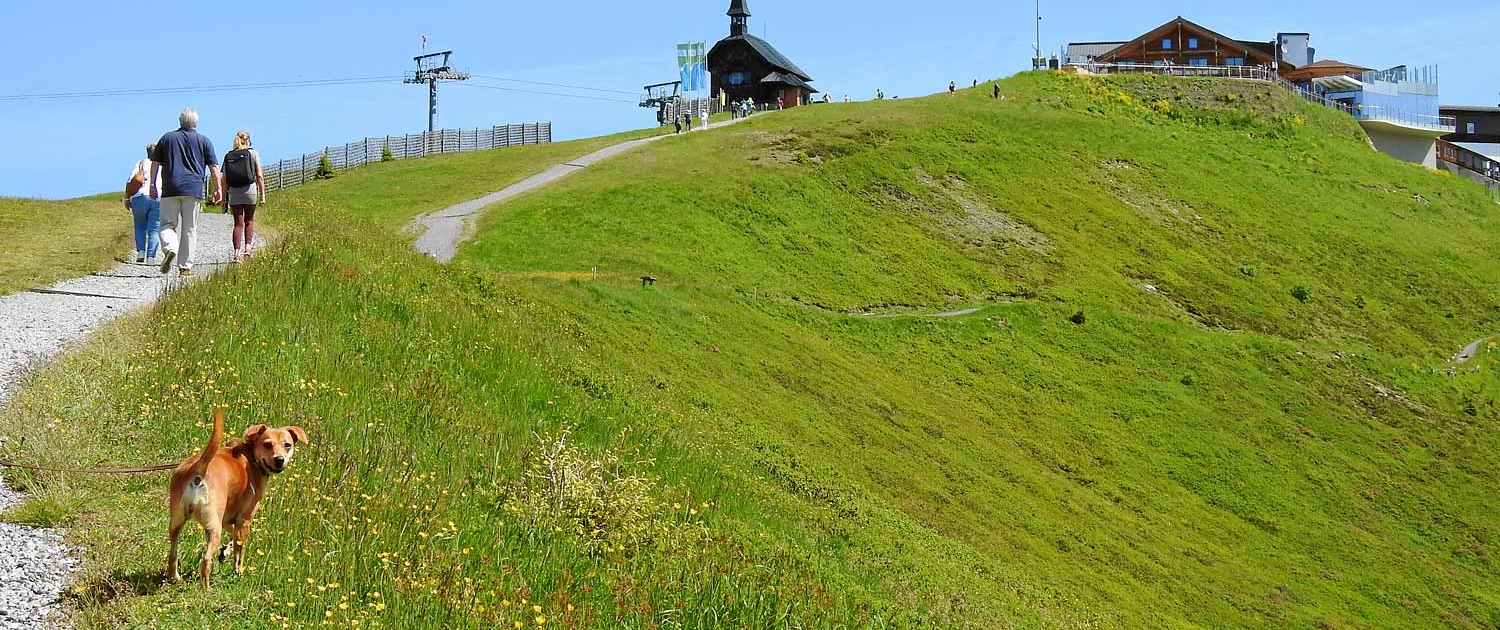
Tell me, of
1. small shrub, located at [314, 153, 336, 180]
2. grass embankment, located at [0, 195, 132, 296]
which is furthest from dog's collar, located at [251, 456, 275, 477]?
small shrub, located at [314, 153, 336, 180]

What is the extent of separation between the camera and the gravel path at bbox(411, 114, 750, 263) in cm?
3944

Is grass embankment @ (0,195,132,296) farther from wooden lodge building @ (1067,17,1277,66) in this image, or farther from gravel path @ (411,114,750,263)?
wooden lodge building @ (1067,17,1277,66)

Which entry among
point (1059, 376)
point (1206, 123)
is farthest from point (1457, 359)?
point (1206, 123)

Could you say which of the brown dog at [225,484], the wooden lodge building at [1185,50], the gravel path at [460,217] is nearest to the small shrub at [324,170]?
the gravel path at [460,217]

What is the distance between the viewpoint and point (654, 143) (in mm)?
62906

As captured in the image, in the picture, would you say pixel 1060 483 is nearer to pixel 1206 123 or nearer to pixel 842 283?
pixel 842 283

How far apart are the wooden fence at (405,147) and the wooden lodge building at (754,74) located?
25440 millimetres

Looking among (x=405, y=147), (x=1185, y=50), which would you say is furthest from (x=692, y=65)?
(x=1185, y=50)

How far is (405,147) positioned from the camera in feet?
210

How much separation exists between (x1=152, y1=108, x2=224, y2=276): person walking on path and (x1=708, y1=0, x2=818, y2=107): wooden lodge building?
74.1 metres

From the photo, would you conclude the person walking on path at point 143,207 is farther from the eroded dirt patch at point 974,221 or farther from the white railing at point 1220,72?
the white railing at point 1220,72

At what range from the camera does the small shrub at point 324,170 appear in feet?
185

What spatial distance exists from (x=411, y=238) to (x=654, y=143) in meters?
24.0

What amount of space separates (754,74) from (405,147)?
38.1 meters
